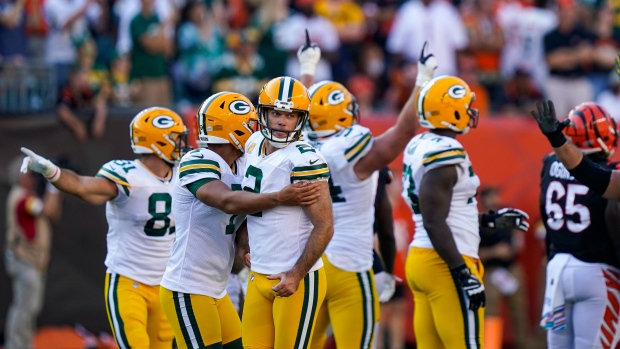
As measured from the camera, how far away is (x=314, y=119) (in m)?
7.09

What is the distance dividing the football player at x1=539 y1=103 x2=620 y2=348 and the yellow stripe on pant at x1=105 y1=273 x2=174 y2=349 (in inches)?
104

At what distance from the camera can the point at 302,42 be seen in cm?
1323

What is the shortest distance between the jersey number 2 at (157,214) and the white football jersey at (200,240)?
3.17ft

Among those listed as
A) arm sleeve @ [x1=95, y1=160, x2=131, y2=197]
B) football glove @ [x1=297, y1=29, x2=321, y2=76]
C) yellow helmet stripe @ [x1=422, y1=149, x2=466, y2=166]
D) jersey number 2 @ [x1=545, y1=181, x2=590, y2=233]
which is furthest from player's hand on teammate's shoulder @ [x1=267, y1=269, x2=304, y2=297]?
football glove @ [x1=297, y1=29, x2=321, y2=76]

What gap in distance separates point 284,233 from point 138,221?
161cm

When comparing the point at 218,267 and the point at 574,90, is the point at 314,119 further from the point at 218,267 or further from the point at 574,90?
the point at 574,90

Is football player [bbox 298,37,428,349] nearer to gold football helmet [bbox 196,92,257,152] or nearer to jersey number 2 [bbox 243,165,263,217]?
gold football helmet [bbox 196,92,257,152]

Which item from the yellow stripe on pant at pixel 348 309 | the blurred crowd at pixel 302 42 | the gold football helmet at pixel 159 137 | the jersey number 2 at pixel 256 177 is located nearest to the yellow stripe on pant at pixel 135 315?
the gold football helmet at pixel 159 137

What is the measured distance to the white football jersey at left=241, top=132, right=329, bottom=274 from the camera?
5.47 meters

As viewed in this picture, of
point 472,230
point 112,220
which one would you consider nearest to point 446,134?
point 472,230

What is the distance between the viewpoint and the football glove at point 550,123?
599 cm

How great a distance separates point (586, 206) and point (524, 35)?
7.98 meters

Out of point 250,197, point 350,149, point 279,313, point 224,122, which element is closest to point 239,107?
point 224,122

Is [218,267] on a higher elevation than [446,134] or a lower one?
lower
